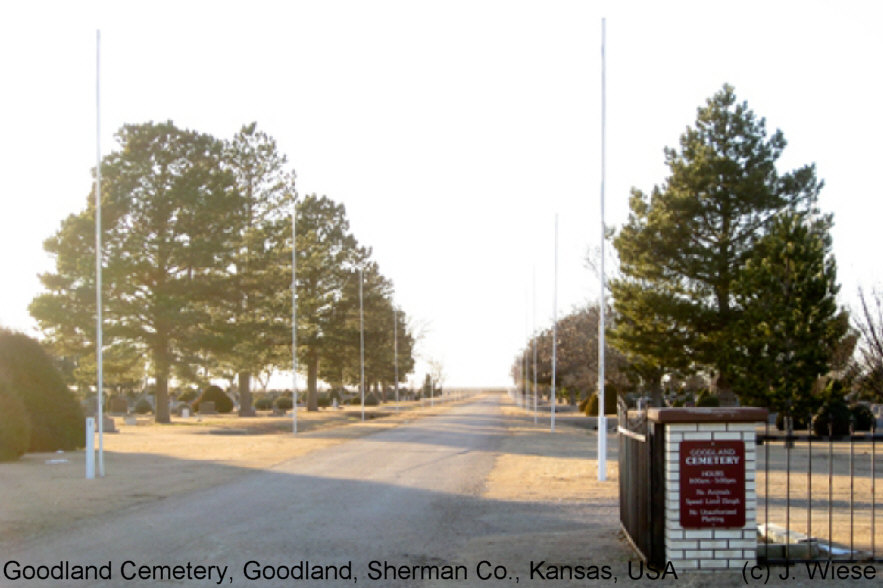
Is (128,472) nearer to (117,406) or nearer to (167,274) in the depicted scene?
(167,274)

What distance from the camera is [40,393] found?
27.5m

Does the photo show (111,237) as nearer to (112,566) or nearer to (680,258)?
(680,258)

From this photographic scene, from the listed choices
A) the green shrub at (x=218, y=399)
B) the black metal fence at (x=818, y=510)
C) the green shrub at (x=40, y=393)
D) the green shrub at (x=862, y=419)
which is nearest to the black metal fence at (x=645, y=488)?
the black metal fence at (x=818, y=510)

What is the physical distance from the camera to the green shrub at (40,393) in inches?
1064

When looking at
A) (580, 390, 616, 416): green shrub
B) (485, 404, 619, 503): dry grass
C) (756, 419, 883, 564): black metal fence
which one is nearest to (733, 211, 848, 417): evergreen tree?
(756, 419, 883, 564): black metal fence

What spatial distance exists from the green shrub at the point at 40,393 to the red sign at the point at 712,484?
2258 centimetres

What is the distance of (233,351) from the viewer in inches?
1900

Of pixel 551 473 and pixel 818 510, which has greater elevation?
pixel 818 510

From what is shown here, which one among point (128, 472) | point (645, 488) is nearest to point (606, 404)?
point (128, 472)

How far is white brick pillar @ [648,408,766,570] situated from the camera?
8.64 metres

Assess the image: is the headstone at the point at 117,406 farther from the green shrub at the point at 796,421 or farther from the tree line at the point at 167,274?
the green shrub at the point at 796,421

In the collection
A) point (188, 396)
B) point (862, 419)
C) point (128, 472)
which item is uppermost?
point (128, 472)

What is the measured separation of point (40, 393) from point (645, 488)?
901 inches

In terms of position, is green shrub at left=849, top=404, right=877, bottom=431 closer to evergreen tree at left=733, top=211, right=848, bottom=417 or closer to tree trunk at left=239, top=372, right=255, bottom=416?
evergreen tree at left=733, top=211, right=848, bottom=417
